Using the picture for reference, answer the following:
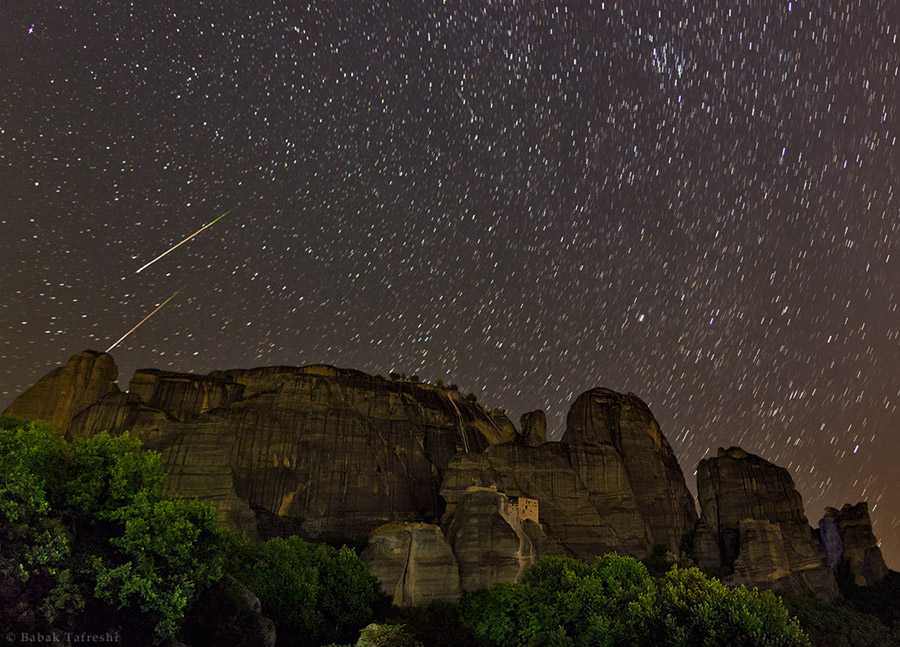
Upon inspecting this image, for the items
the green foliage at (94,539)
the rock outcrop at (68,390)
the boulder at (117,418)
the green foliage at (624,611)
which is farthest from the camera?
the rock outcrop at (68,390)

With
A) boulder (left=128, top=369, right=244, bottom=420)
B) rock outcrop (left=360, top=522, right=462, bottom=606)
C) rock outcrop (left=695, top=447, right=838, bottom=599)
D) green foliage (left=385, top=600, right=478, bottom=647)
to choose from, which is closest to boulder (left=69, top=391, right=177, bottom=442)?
boulder (left=128, top=369, right=244, bottom=420)

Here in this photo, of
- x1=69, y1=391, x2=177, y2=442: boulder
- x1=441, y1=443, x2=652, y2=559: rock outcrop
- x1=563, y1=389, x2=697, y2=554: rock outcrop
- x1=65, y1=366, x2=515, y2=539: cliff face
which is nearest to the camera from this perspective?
x1=65, y1=366, x2=515, y2=539: cliff face

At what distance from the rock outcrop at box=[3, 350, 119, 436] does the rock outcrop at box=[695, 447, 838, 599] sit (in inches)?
3745

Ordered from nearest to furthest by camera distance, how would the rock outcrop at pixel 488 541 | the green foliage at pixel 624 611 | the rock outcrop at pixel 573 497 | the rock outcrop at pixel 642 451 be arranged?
the green foliage at pixel 624 611 → the rock outcrop at pixel 488 541 → the rock outcrop at pixel 573 497 → the rock outcrop at pixel 642 451

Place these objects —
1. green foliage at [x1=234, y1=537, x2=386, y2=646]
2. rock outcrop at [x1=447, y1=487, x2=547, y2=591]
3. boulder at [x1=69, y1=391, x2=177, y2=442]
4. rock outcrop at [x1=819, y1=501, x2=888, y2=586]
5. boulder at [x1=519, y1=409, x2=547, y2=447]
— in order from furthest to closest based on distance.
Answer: rock outcrop at [x1=819, y1=501, x2=888, y2=586]
boulder at [x1=519, y1=409, x2=547, y2=447]
boulder at [x1=69, y1=391, x2=177, y2=442]
rock outcrop at [x1=447, y1=487, x2=547, y2=591]
green foliage at [x1=234, y1=537, x2=386, y2=646]

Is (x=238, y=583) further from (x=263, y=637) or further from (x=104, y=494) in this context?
(x=104, y=494)

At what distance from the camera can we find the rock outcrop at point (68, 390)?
87250mm

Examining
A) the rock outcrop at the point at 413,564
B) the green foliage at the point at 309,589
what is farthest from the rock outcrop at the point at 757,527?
the green foliage at the point at 309,589

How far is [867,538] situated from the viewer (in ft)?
410

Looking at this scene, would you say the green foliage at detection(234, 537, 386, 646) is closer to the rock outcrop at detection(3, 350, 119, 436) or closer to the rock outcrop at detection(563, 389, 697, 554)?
the rock outcrop at detection(3, 350, 119, 436)

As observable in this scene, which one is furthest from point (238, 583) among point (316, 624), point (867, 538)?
point (867, 538)

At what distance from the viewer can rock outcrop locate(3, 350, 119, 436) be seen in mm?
87250

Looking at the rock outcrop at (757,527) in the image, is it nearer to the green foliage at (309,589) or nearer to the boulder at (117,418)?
the green foliage at (309,589)

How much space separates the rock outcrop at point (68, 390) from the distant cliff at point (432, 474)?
0.20 metres
